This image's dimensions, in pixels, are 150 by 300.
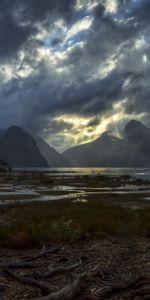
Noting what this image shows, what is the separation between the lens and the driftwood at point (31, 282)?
7809 mm

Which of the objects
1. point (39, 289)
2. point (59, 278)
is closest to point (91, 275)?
point (59, 278)

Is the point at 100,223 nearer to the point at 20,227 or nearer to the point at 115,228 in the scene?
the point at 115,228

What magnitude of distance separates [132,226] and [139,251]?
17.0ft

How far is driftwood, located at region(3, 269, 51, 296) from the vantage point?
7.81 metres

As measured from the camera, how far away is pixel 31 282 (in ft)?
27.2

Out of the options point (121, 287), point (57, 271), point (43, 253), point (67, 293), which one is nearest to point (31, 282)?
point (57, 271)

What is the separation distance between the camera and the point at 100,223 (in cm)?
1755

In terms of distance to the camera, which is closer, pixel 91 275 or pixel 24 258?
pixel 91 275

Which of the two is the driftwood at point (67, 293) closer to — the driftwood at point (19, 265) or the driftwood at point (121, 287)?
the driftwood at point (121, 287)

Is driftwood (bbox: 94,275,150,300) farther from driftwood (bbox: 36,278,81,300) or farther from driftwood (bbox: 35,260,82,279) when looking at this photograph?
driftwood (bbox: 35,260,82,279)

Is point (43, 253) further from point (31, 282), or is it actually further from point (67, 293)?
point (67, 293)

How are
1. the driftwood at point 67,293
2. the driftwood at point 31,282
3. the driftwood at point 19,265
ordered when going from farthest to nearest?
the driftwood at point 19,265, the driftwood at point 31,282, the driftwood at point 67,293

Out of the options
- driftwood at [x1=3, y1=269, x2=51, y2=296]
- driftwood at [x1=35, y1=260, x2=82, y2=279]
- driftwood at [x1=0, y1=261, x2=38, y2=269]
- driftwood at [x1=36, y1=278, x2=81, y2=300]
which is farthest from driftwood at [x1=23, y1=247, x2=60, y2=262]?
driftwood at [x1=36, y1=278, x2=81, y2=300]

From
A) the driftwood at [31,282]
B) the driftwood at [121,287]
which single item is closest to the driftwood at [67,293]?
the driftwood at [121,287]
